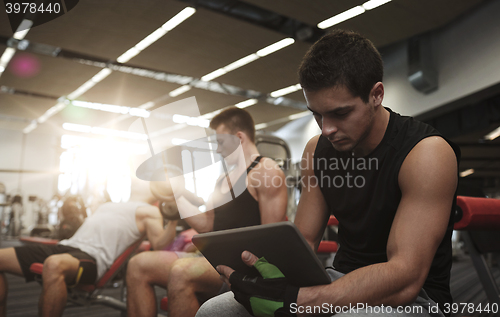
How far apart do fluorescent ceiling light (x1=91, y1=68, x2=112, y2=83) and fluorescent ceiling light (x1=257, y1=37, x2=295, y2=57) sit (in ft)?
Answer: 10.8

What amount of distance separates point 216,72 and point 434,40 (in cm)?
412

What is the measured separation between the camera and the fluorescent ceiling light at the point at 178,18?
16.6ft

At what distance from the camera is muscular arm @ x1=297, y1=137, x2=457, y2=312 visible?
778mm

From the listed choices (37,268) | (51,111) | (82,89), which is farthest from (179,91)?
(37,268)

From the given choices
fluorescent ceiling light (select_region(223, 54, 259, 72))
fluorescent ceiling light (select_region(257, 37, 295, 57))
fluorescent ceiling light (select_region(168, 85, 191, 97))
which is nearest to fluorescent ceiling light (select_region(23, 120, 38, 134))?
fluorescent ceiling light (select_region(168, 85, 191, 97))

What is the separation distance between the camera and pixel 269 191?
5.33ft

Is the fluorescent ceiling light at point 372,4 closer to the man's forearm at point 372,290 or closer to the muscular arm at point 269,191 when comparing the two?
the muscular arm at point 269,191

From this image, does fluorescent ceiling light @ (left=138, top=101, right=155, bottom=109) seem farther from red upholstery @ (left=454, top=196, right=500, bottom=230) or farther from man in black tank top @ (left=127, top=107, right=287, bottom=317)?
red upholstery @ (left=454, top=196, right=500, bottom=230)

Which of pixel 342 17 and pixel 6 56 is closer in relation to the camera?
pixel 342 17

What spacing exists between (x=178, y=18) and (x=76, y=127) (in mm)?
8584

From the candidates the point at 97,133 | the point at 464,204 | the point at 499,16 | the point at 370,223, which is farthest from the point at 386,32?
the point at 97,133

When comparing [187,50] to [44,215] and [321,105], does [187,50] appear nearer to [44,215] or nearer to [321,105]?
[321,105]

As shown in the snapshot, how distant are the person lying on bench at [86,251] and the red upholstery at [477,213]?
168 cm

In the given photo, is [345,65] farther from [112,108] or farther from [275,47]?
[112,108]
